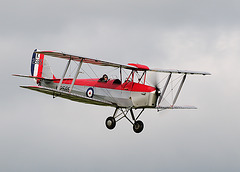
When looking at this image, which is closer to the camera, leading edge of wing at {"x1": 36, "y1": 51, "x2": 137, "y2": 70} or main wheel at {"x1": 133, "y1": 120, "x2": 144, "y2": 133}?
leading edge of wing at {"x1": 36, "y1": 51, "x2": 137, "y2": 70}

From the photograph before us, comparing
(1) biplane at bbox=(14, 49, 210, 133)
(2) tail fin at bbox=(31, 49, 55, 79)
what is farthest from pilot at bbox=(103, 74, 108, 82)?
(2) tail fin at bbox=(31, 49, 55, 79)

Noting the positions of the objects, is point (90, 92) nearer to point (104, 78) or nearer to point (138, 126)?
point (104, 78)

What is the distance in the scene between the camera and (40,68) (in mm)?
31188

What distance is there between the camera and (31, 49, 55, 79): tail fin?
3057cm

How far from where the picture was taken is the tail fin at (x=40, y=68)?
30.6 metres

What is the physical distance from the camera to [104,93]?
82.6 ft

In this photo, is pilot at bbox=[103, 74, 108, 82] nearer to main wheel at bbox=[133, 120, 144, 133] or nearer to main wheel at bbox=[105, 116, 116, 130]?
main wheel at bbox=[105, 116, 116, 130]

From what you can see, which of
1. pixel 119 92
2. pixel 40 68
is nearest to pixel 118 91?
pixel 119 92

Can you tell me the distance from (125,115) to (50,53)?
464 centimetres

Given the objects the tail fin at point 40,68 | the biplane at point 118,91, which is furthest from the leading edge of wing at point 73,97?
the tail fin at point 40,68

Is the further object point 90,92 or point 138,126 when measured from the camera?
point 90,92

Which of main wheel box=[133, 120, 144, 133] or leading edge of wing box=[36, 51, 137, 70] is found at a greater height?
leading edge of wing box=[36, 51, 137, 70]

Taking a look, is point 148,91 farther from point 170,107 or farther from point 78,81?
point 78,81

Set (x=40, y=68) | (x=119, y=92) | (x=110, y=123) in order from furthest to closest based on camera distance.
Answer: (x=40, y=68) < (x=110, y=123) < (x=119, y=92)
